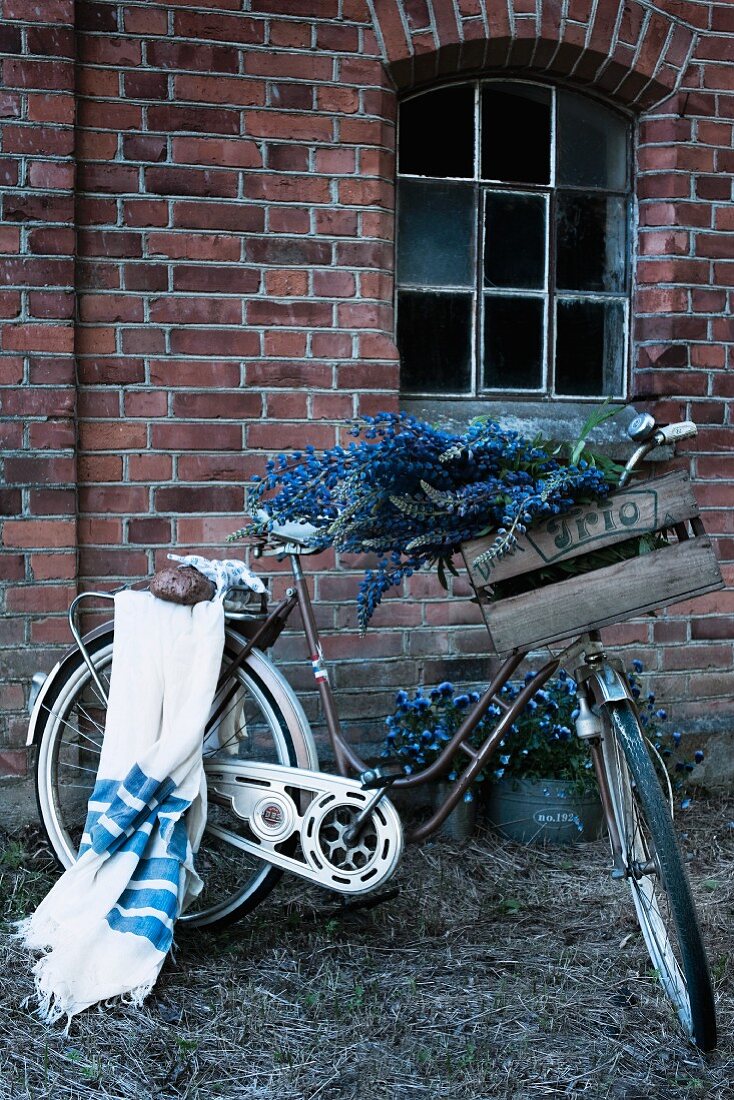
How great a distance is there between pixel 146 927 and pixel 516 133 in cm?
306

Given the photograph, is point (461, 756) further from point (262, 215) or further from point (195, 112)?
point (195, 112)

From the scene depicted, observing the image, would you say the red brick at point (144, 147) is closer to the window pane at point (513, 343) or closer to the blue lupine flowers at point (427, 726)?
the window pane at point (513, 343)

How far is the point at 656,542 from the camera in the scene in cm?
242

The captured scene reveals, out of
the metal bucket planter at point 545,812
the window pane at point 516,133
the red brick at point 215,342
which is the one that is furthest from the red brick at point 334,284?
the metal bucket planter at point 545,812

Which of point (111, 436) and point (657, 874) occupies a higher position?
point (111, 436)

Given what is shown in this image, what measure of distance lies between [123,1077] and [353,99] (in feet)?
9.93

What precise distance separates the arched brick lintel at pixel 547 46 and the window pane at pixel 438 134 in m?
0.08

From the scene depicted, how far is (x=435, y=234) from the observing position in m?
3.96

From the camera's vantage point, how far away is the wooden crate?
7.70 feet

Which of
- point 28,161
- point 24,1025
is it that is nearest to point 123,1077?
point 24,1025

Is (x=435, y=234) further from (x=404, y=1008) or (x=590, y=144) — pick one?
(x=404, y=1008)

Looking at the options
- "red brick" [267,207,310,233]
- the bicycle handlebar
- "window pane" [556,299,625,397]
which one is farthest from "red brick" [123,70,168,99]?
the bicycle handlebar

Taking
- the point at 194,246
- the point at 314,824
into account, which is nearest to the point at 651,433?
the point at 314,824

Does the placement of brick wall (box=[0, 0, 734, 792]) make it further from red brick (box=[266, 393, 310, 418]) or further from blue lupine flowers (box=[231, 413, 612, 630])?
blue lupine flowers (box=[231, 413, 612, 630])
